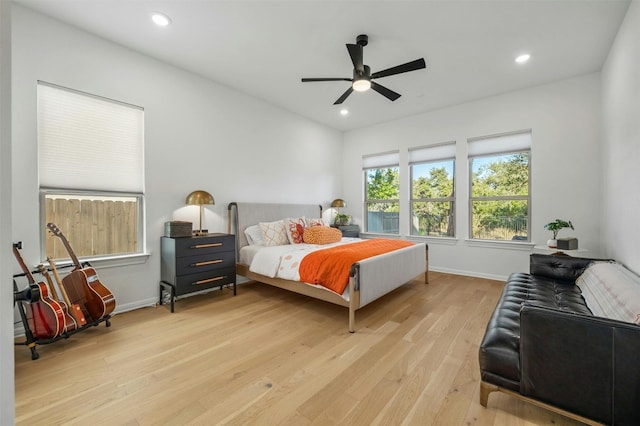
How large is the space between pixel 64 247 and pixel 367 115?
191 inches

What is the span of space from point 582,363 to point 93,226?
409cm

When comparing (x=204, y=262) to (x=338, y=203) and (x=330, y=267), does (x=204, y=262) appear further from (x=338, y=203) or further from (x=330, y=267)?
(x=338, y=203)

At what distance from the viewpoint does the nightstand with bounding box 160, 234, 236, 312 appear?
308cm

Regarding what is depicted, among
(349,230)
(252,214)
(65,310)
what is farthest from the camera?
(349,230)

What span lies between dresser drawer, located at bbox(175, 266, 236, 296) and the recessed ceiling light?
2.64 meters

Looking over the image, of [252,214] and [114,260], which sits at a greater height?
[252,214]

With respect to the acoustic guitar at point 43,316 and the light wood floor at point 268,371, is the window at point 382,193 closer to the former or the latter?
the light wood floor at point 268,371

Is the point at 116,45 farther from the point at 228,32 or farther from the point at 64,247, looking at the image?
the point at 64,247

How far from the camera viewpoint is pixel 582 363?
1.33 m

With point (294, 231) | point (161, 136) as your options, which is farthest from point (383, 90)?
point (161, 136)

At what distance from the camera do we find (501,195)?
174 inches

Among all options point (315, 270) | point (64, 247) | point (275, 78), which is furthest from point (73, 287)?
point (275, 78)

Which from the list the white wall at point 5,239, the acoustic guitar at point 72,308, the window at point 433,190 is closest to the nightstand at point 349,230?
the window at point 433,190

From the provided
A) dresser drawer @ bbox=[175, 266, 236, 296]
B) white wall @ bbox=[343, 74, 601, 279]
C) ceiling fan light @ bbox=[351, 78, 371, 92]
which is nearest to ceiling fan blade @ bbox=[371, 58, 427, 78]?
ceiling fan light @ bbox=[351, 78, 371, 92]
